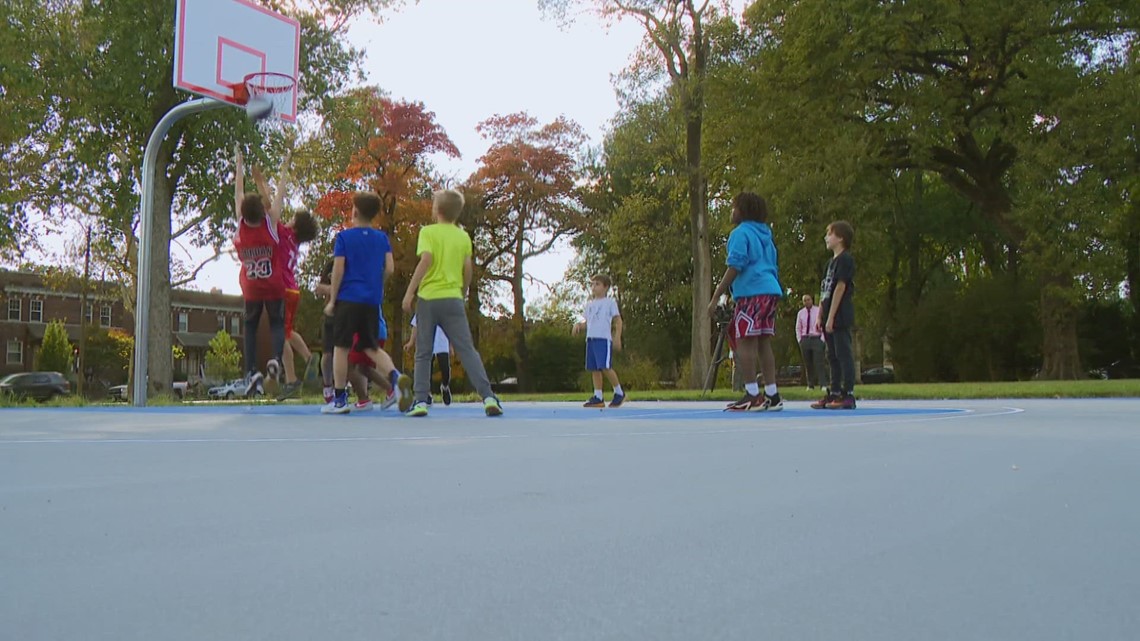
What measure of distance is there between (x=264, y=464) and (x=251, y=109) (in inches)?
405

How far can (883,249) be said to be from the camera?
25250 mm

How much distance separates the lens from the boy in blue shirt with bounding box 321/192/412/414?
856 cm

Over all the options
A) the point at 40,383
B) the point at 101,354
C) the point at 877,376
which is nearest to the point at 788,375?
the point at 877,376

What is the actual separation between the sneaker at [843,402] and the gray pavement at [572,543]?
4658mm

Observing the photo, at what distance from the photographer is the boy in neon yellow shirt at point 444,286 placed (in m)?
8.16

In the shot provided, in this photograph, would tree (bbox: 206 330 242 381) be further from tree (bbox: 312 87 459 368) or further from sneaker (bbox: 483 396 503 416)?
sneaker (bbox: 483 396 503 416)

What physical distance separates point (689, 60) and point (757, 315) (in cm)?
1981

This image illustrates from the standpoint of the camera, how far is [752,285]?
909 centimetres

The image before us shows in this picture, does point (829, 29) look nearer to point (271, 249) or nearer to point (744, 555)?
point (271, 249)

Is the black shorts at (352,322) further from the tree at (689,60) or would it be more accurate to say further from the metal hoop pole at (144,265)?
the tree at (689,60)

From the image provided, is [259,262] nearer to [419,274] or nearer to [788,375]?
[419,274]

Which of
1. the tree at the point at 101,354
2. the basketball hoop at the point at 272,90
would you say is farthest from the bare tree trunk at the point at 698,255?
the tree at the point at 101,354

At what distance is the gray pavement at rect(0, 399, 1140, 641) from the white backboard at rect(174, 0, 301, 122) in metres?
9.15

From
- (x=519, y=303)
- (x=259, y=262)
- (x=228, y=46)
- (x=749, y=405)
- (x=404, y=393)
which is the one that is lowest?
(x=749, y=405)
